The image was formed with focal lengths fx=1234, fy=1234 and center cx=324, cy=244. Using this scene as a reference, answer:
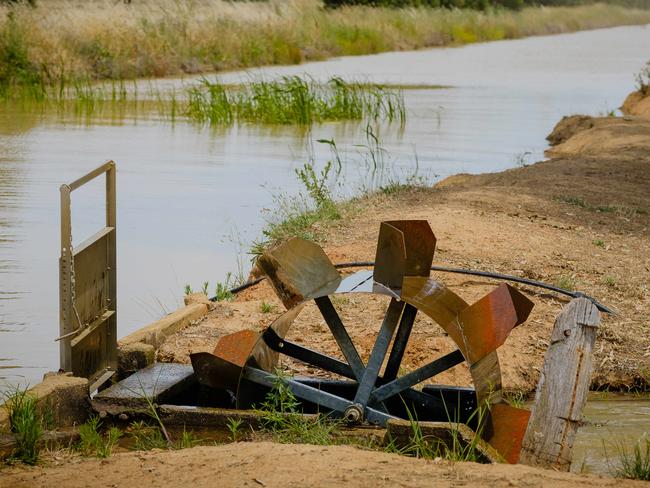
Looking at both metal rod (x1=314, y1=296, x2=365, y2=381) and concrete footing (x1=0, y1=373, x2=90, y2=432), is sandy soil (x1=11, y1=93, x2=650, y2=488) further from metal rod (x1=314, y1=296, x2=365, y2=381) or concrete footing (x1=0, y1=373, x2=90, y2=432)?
metal rod (x1=314, y1=296, x2=365, y2=381)

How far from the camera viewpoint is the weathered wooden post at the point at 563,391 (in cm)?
604

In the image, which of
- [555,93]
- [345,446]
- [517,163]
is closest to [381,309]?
[345,446]

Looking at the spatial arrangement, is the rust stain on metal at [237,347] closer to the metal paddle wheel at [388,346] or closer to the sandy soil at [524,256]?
the metal paddle wheel at [388,346]

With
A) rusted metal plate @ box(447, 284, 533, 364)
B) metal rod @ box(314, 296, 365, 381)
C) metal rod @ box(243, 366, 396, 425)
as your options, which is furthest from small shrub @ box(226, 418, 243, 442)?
rusted metal plate @ box(447, 284, 533, 364)

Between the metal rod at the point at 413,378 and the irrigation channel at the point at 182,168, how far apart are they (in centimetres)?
283

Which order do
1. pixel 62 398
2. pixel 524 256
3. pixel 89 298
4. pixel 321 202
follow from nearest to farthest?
1. pixel 62 398
2. pixel 89 298
3. pixel 524 256
4. pixel 321 202

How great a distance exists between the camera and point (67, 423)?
6965 millimetres

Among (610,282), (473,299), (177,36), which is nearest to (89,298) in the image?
(473,299)

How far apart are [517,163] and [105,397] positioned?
14.9 meters

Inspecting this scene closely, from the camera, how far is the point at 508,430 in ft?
22.0

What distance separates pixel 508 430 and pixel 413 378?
0.72 metres

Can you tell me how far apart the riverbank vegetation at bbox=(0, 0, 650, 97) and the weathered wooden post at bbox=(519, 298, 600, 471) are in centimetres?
2388

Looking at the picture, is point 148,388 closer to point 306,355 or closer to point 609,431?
point 306,355

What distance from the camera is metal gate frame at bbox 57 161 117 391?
274 inches
